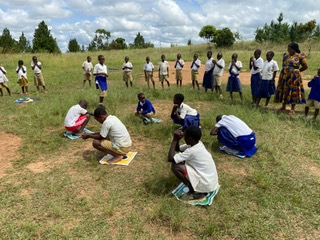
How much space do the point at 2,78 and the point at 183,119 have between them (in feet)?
24.9

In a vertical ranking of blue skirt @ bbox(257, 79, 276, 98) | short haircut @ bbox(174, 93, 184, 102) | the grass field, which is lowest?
the grass field

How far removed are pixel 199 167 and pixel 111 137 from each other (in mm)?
1799

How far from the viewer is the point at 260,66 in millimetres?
7285

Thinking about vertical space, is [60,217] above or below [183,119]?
below

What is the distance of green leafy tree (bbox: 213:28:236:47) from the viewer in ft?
94.6

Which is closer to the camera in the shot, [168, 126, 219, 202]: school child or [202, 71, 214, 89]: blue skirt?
[168, 126, 219, 202]: school child

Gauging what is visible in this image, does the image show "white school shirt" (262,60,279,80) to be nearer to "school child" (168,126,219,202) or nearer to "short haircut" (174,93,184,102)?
"short haircut" (174,93,184,102)

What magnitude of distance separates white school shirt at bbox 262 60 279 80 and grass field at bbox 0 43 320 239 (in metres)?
1.19

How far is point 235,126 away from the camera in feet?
14.7

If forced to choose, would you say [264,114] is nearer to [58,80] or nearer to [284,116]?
[284,116]

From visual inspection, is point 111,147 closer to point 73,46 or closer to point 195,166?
point 195,166

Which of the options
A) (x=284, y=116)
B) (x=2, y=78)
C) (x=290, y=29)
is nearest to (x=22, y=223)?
(x=284, y=116)

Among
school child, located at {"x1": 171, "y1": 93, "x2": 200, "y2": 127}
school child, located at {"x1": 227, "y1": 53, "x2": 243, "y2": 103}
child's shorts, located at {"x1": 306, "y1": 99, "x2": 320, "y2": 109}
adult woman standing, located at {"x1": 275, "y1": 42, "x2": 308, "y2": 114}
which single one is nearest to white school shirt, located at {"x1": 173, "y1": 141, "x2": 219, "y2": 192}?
school child, located at {"x1": 171, "y1": 93, "x2": 200, "y2": 127}

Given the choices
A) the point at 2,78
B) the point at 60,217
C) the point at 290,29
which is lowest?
the point at 60,217
